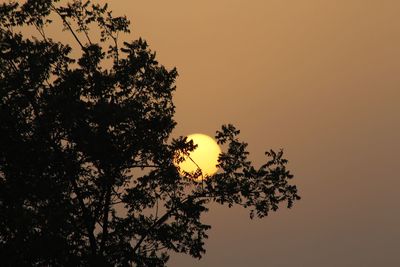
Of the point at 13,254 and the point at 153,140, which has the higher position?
the point at 153,140

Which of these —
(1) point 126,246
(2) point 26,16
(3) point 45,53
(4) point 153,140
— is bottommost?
(1) point 126,246

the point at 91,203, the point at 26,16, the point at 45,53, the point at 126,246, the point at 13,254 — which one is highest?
the point at 26,16

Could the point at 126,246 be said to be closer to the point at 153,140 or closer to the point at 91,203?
the point at 91,203

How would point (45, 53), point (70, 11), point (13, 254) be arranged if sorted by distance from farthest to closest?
point (70, 11) < point (45, 53) < point (13, 254)

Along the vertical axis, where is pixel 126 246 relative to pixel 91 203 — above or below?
below

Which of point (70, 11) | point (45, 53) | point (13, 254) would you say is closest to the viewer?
point (13, 254)

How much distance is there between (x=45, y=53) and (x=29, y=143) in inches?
130

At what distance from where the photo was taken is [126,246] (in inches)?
918

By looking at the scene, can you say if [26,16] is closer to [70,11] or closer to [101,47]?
[70,11]

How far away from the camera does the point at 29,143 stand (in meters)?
21.9

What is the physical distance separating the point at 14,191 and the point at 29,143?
1.90 meters

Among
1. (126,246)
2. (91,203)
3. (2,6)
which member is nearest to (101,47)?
(2,6)

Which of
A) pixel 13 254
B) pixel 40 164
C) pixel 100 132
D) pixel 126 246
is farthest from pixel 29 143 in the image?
pixel 126 246

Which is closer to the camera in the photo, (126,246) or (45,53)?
(45,53)
